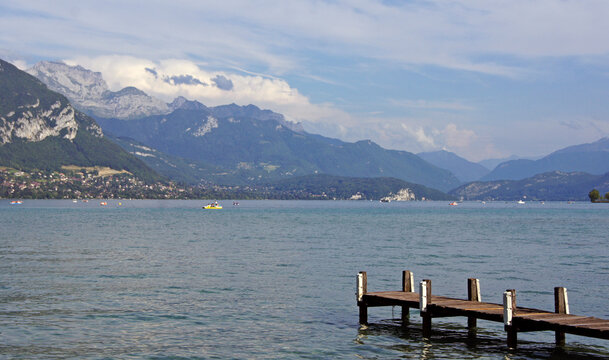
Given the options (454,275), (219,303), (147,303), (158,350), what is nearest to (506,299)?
(158,350)

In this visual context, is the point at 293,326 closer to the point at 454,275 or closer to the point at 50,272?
the point at 454,275

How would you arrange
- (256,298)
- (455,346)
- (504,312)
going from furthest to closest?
(256,298) < (455,346) < (504,312)

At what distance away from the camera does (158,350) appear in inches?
1148

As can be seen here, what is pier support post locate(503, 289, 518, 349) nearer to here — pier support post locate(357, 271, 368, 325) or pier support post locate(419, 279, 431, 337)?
pier support post locate(419, 279, 431, 337)

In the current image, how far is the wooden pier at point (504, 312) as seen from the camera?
91.6ft

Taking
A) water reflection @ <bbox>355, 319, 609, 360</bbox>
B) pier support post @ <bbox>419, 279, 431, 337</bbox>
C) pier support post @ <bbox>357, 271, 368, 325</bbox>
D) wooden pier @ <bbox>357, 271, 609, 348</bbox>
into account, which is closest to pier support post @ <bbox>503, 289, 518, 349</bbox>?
wooden pier @ <bbox>357, 271, 609, 348</bbox>

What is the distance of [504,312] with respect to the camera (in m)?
29.8

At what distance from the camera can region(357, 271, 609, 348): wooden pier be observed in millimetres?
27906

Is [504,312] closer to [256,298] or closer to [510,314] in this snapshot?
[510,314]

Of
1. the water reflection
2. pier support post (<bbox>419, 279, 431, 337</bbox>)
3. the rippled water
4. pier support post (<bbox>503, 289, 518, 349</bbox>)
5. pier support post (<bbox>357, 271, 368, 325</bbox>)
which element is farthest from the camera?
pier support post (<bbox>357, 271, 368, 325</bbox>)

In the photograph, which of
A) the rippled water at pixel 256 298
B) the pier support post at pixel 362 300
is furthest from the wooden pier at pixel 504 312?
the rippled water at pixel 256 298

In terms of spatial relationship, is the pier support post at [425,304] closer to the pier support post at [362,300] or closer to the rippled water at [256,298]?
the rippled water at [256,298]

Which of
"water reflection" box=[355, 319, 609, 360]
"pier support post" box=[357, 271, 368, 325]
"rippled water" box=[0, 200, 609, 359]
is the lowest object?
"water reflection" box=[355, 319, 609, 360]

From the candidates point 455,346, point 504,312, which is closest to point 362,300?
point 455,346
